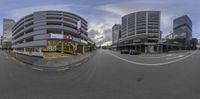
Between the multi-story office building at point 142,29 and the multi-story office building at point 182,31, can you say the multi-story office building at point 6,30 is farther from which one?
the multi-story office building at point 182,31

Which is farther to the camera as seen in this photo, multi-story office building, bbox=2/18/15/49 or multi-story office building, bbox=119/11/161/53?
multi-story office building, bbox=2/18/15/49

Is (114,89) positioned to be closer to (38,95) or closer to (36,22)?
(38,95)

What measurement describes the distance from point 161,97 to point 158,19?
12498 cm

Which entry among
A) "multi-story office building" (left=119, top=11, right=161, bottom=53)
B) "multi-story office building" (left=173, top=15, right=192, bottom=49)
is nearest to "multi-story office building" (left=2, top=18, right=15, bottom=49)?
"multi-story office building" (left=119, top=11, right=161, bottom=53)

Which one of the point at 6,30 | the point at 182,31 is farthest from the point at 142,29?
the point at 6,30

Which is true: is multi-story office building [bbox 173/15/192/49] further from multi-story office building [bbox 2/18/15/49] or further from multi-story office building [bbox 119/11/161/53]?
multi-story office building [bbox 2/18/15/49]

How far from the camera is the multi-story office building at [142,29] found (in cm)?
10716

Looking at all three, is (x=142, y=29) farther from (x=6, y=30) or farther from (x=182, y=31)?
(x=6, y=30)

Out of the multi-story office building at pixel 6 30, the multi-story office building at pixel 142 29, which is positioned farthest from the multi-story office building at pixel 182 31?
the multi-story office building at pixel 6 30

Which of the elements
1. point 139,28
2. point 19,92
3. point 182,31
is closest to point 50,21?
point 139,28

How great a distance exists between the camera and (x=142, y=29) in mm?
129125

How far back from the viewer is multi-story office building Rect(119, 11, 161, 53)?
107 meters

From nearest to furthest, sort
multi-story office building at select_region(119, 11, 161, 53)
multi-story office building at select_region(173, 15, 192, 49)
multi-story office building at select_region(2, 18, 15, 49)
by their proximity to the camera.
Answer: multi-story office building at select_region(119, 11, 161, 53) → multi-story office building at select_region(173, 15, 192, 49) → multi-story office building at select_region(2, 18, 15, 49)

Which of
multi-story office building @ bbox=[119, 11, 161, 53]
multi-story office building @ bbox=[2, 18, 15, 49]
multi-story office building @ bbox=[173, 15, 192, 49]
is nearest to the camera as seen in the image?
multi-story office building @ bbox=[119, 11, 161, 53]
